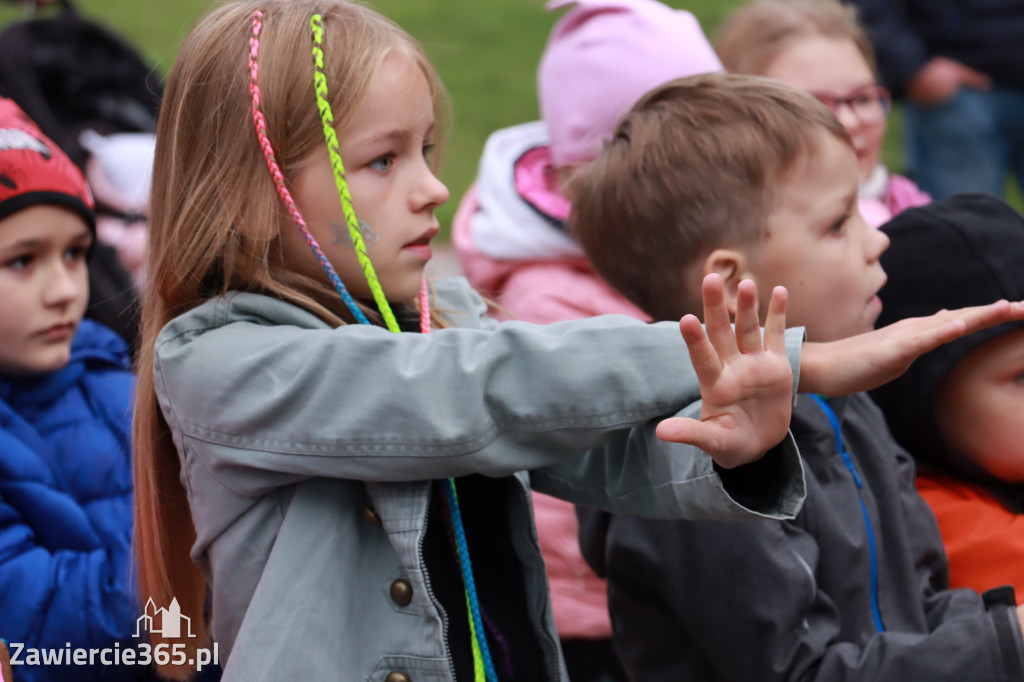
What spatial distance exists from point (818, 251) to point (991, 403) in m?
0.52

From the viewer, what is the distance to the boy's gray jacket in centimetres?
146

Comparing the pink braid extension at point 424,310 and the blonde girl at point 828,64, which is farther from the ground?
the pink braid extension at point 424,310

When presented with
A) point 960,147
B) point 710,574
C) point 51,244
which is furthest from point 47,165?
point 960,147

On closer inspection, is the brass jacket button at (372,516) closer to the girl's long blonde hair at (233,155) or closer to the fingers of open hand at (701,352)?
the girl's long blonde hair at (233,155)

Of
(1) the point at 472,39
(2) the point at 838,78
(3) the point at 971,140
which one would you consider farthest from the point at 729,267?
(1) the point at 472,39

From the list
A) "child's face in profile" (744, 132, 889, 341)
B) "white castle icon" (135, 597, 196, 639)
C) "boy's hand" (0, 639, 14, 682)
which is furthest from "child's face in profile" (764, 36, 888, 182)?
"boy's hand" (0, 639, 14, 682)

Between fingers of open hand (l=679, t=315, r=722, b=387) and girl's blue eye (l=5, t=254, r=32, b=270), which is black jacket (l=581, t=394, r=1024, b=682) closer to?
fingers of open hand (l=679, t=315, r=722, b=387)

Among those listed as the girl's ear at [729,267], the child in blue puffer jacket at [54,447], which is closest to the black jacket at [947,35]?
the girl's ear at [729,267]

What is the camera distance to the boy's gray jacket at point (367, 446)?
1460 mm

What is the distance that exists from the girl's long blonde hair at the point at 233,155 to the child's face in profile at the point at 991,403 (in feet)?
3.82

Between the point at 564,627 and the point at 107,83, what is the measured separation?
93.4 inches

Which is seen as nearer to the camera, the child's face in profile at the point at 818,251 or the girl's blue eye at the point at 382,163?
the girl's blue eye at the point at 382,163

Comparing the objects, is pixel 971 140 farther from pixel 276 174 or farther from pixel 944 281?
pixel 276 174

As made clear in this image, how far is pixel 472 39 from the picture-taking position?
9062 millimetres
